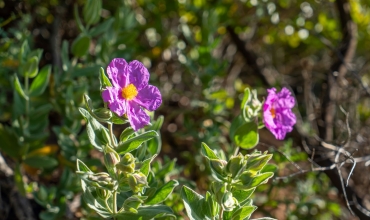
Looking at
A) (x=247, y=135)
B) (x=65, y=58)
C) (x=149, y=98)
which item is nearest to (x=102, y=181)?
(x=149, y=98)

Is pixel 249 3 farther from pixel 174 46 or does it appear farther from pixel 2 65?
pixel 2 65

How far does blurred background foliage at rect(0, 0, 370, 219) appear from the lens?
1.88 m

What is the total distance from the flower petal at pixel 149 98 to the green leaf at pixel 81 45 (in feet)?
2.28

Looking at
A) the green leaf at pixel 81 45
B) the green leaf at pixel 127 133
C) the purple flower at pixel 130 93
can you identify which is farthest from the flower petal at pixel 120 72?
the green leaf at pixel 81 45

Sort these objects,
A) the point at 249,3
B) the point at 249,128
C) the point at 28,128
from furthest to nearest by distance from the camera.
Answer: the point at 249,3, the point at 28,128, the point at 249,128

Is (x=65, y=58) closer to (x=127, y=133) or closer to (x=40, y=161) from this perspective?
(x=40, y=161)

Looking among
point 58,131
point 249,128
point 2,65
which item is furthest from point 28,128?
point 249,128

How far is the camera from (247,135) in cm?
166

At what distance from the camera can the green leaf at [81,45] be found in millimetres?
Answer: 1936

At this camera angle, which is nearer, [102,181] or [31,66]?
[102,181]

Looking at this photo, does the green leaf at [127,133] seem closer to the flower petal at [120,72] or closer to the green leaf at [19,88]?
the flower petal at [120,72]

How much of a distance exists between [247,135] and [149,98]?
46 cm

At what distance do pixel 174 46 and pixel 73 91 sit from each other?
87 cm

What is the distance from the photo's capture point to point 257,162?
1328 mm
